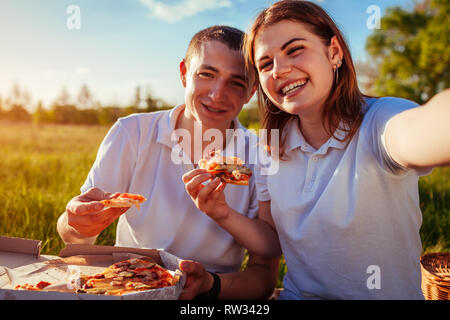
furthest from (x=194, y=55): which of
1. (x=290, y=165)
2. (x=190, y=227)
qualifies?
(x=190, y=227)

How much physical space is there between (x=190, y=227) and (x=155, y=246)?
1.08 ft

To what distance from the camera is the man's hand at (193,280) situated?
1863 mm

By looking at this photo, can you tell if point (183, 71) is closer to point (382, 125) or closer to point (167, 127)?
point (167, 127)

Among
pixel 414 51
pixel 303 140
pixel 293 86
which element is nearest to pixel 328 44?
pixel 293 86

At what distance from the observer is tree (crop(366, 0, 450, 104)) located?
19.6 meters

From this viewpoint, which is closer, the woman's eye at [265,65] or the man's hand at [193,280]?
the man's hand at [193,280]

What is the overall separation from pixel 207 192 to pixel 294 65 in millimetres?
1024

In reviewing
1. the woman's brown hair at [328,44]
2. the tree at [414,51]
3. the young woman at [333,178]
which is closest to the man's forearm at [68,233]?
the young woman at [333,178]

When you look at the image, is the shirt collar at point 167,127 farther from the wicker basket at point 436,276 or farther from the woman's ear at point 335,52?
the wicker basket at point 436,276

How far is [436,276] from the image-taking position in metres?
2.69

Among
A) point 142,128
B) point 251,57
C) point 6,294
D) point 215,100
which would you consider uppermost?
point 251,57

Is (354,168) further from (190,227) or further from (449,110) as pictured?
(190,227)

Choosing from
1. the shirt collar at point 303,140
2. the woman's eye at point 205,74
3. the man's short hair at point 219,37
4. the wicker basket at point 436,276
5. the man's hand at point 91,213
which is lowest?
the wicker basket at point 436,276
